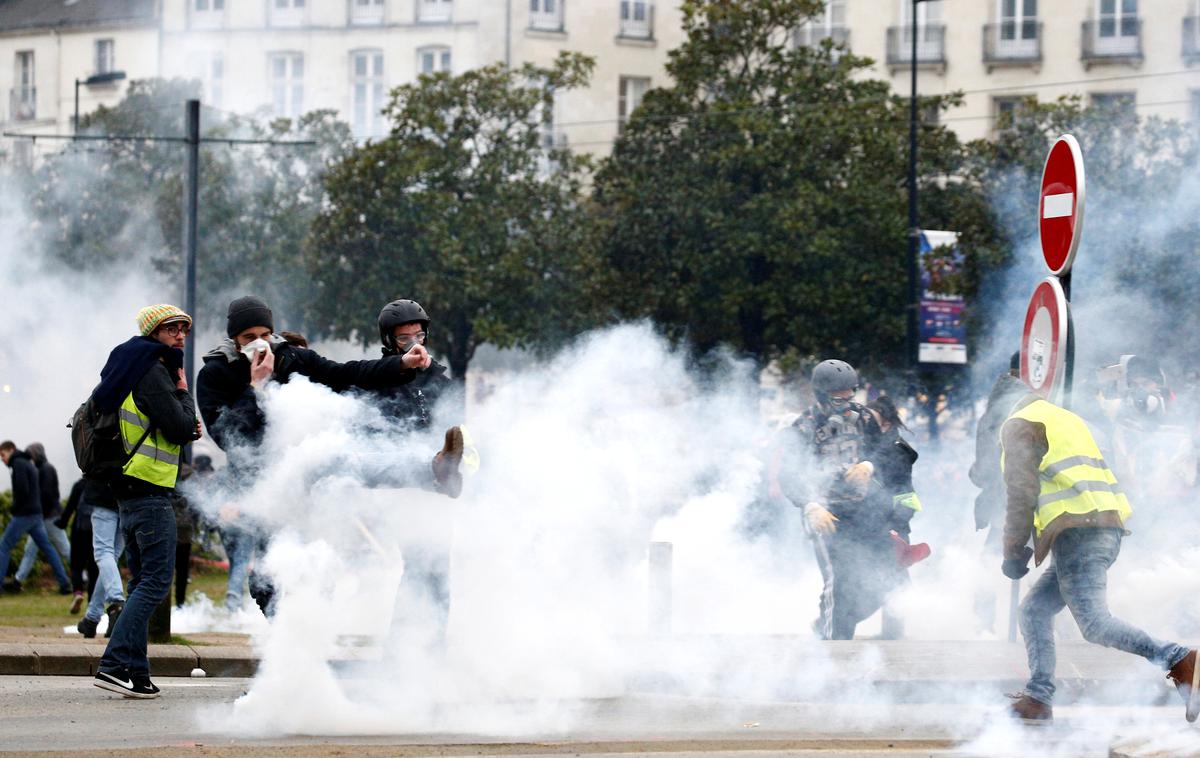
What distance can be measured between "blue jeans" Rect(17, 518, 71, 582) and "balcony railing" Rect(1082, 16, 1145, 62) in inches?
1231

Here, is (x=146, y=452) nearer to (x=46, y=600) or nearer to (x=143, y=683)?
(x=143, y=683)

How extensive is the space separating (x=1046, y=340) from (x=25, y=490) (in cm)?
1047

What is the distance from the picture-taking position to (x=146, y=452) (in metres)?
7.81

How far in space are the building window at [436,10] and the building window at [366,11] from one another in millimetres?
1052

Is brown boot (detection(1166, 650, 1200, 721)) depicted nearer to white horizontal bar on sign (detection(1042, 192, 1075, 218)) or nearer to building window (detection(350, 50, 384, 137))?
Result: white horizontal bar on sign (detection(1042, 192, 1075, 218))

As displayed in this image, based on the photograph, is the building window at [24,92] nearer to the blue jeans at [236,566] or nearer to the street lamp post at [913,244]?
the street lamp post at [913,244]

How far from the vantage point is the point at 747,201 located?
1286 inches

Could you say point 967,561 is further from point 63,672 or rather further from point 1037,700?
point 63,672

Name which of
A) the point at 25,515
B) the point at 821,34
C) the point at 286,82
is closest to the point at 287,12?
the point at 286,82

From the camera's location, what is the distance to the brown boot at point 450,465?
6.96 m

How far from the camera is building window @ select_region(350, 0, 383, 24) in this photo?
44812mm

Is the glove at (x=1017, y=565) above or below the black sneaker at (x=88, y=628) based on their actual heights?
above

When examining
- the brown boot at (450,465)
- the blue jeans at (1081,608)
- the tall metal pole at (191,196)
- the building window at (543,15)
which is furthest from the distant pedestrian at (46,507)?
Answer: the building window at (543,15)

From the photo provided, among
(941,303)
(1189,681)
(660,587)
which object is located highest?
(941,303)
